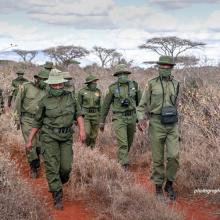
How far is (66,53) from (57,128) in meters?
34.5

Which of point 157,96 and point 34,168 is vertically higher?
point 157,96

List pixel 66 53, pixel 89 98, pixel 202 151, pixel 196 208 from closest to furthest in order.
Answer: pixel 196 208
pixel 202 151
pixel 89 98
pixel 66 53

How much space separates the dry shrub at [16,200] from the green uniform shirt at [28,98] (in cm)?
227

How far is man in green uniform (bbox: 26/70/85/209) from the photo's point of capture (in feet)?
22.5

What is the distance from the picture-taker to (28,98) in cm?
897

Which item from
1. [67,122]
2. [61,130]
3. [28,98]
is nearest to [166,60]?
[67,122]

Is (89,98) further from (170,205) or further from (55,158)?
(170,205)

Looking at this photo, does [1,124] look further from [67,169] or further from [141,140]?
[67,169]

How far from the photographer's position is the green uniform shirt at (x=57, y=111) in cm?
686

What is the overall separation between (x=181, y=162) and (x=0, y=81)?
33.5 ft

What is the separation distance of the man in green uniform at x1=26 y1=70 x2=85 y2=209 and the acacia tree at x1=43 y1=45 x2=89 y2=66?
3088 centimetres

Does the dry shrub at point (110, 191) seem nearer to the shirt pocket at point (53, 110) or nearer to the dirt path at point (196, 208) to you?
the dirt path at point (196, 208)

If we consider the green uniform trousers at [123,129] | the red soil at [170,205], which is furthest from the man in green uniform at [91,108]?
the red soil at [170,205]

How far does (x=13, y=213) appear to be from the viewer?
5.73 meters
